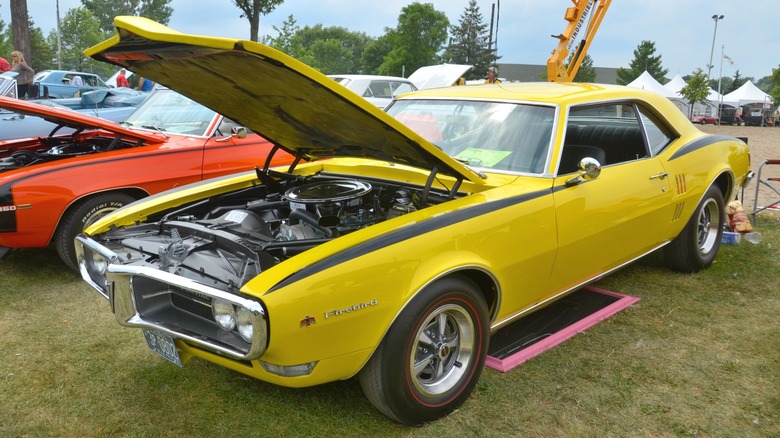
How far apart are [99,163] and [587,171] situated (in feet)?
12.3

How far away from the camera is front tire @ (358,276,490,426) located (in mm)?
2480

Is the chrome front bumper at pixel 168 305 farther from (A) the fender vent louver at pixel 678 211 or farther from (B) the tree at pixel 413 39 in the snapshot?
(B) the tree at pixel 413 39

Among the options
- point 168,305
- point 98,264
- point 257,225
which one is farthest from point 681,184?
point 98,264

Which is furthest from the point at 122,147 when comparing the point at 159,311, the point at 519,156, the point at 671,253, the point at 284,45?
the point at 284,45

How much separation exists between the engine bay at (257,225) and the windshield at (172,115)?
83.8 inches

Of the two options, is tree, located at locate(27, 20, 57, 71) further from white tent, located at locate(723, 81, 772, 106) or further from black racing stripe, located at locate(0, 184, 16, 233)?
white tent, located at locate(723, 81, 772, 106)

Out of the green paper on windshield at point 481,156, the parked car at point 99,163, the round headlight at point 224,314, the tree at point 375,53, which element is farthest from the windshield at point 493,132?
the tree at point 375,53

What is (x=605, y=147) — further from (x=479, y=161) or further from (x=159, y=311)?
(x=159, y=311)

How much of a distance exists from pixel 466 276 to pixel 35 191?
3431 millimetres

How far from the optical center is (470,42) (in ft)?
223

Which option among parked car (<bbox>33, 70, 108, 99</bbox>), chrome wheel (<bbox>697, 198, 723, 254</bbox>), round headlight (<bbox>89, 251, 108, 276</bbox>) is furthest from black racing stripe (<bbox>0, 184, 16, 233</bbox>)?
parked car (<bbox>33, 70, 108, 99</bbox>)

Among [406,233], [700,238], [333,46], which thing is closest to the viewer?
[406,233]

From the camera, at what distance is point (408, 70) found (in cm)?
5841

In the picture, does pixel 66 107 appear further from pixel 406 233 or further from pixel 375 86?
pixel 406 233
